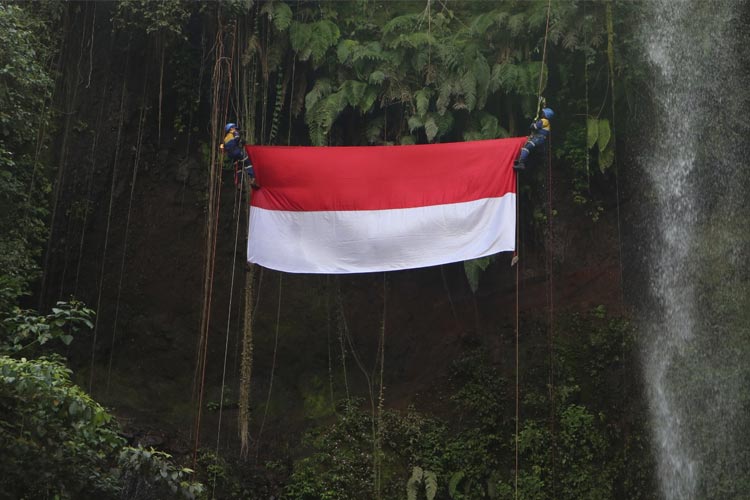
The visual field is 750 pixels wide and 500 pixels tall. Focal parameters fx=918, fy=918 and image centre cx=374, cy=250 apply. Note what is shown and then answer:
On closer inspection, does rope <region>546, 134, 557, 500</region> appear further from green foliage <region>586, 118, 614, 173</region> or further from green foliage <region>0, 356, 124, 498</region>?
green foliage <region>0, 356, 124, 498</region>

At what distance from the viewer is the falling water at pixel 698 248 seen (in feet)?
32.2

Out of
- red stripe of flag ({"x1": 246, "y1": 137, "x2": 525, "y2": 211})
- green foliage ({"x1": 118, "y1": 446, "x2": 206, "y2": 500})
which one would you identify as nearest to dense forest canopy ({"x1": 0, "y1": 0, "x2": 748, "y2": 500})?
red stripe of flag ({"x1": 246, "y1": 137, "x2": 525, "y2": 211})

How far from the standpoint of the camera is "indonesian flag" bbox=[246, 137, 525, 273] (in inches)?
334

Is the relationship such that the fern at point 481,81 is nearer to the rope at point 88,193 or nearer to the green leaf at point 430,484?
the green leaf at point 430,484

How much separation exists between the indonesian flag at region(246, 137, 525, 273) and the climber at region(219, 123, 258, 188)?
0.20 feet

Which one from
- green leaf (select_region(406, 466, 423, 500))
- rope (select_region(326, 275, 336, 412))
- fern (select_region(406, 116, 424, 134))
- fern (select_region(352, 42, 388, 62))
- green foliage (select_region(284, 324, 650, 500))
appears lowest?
green leaf (select_region(406, 466, 423, 500))

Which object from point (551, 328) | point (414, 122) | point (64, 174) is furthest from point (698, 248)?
point (64, 174)

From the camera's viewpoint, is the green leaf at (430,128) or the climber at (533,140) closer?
the climber at (533,140)

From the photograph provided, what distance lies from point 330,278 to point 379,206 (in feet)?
10.7

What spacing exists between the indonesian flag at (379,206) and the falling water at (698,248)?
326cm

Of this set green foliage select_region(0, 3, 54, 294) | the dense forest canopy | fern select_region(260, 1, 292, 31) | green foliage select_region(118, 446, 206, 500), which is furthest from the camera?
fern select_region(260, 1, 292, 31)

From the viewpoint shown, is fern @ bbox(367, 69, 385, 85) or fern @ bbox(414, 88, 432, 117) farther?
fern @ bbox(367, 69, 385, 85)

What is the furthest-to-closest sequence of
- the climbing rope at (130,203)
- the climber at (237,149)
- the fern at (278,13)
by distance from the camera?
the climbing rope at (130,203)
the fern at (278,13)
the climber at (237,149)

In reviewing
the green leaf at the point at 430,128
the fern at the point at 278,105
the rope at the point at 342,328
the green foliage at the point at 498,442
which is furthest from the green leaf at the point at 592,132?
the fern at the point at 278,105
